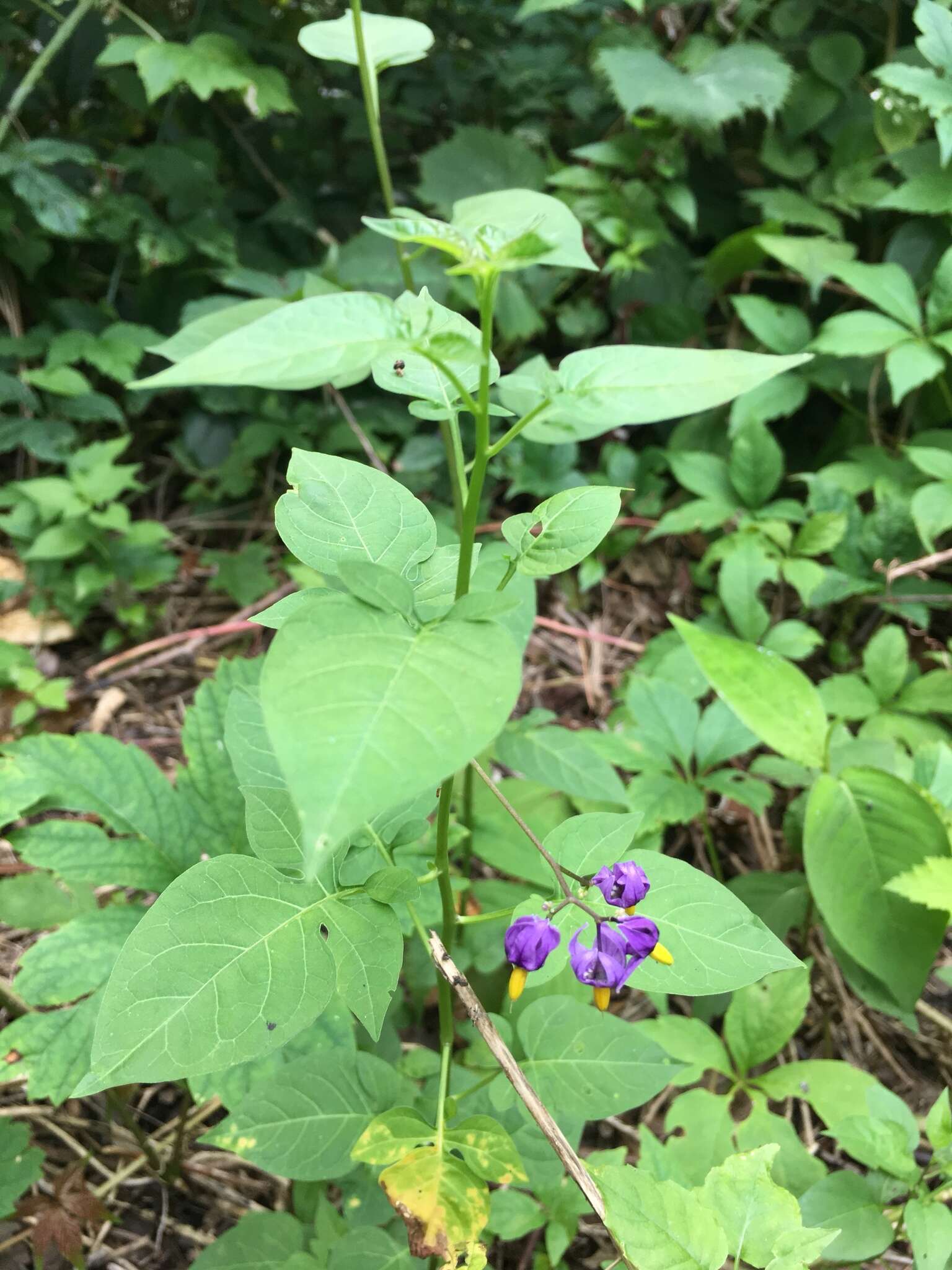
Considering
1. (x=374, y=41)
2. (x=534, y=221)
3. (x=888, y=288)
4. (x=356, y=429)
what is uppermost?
(x=374, y=41)

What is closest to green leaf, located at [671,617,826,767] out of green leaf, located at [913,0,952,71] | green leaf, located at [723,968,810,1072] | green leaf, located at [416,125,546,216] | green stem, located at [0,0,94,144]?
green leaf, located at [723,968,810,1072]

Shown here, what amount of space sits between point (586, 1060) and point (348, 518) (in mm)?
604

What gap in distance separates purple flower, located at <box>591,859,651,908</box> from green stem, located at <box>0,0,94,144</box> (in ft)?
7.69

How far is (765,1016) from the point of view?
120cm

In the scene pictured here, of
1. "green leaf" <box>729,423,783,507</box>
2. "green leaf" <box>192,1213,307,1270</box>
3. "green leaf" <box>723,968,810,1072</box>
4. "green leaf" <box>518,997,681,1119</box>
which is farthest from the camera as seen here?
"green leaf" <box>729,423,783,507</box>

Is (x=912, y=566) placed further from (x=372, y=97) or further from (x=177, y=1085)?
(x=177, y=1085)

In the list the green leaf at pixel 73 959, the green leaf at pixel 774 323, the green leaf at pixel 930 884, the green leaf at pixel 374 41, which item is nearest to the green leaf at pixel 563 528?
the green leaf at pixel 73 959

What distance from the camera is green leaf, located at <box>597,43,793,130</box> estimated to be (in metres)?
2.02

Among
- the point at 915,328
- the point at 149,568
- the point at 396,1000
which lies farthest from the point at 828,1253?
the point at 149,568

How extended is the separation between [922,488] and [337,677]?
172 centimetres

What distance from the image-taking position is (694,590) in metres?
2.25

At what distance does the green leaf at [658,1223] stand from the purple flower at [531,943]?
0.22 metres

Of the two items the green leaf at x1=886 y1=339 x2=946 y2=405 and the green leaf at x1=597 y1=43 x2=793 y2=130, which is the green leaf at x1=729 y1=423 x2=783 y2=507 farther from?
the green leaf at x1=597 y1=43 x2=793 y2=130

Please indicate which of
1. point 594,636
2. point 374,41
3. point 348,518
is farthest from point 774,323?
point 348,518
